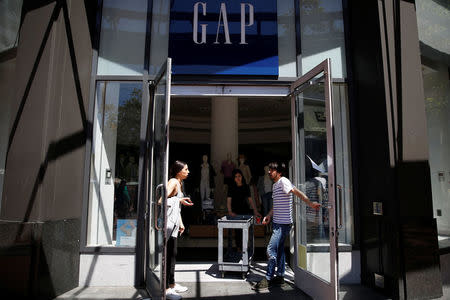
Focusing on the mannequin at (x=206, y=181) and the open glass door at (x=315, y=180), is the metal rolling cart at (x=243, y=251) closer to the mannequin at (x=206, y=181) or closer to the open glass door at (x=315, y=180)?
the open glass door at (x=315, y=180)

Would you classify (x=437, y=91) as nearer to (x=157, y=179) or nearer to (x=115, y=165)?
(x=157, y=179)

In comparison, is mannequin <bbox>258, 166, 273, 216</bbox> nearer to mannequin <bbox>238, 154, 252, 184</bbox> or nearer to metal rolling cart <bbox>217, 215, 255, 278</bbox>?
mannequin <bbox>238, 154, 252, 184</bbox>

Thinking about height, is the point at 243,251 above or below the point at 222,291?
above

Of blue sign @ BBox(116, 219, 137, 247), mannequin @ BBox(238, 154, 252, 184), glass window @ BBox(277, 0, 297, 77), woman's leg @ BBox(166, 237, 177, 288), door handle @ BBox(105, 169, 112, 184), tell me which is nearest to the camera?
woman's leg @ BBox(166, 237, 177, 288)

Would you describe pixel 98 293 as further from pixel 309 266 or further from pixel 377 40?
pixel 377 40

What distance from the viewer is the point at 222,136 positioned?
8.80 m

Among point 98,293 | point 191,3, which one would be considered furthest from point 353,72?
point 98,293

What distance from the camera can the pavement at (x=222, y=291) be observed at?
3.59m

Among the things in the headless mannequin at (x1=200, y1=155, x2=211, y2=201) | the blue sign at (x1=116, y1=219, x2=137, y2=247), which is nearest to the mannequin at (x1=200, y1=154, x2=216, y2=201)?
the headless mannequin at (x1=200, y1=155, x2=211, y2=201)

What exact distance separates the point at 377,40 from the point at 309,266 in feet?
9.48

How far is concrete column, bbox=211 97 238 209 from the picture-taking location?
816 cm

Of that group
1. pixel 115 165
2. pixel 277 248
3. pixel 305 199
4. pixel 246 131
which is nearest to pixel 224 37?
pixel 115 165

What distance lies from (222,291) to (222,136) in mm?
5453

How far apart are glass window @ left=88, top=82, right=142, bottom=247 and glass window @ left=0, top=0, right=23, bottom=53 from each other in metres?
1.10
